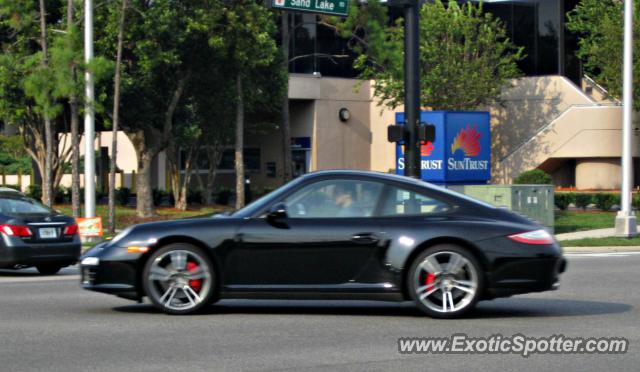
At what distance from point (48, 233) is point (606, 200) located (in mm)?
28506

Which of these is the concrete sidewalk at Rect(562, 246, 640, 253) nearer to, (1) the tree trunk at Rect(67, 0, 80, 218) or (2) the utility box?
(2) the utility box

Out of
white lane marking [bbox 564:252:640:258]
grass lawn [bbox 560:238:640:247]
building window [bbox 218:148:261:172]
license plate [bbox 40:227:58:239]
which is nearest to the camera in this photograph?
license plate [bbox 40:227:58:239]

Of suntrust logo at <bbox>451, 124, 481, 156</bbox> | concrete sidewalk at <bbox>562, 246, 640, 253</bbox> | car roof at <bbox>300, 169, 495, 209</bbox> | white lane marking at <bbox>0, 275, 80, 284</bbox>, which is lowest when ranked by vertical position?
concrete sidewalk at <bbox>562, 246, 640, 253</bbox>

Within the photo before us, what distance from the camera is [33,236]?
18.2 meters

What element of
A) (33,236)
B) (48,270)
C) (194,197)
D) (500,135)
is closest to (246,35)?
Answer: (194,197)

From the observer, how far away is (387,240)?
457 inches

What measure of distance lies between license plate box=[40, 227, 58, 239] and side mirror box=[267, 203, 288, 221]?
7.66 meters

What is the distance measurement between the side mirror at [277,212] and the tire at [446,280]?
137cm

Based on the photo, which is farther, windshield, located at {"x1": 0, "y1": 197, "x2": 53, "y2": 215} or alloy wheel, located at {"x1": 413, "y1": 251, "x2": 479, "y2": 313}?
windshield, located at {"x1": 0, "y1": 197, "x2": 53, "y2": 215}

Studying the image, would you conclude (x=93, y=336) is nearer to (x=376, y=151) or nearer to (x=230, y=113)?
(x=230, y=113)

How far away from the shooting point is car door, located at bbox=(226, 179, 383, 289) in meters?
11.6

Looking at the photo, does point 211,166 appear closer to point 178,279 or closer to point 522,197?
point 522,197

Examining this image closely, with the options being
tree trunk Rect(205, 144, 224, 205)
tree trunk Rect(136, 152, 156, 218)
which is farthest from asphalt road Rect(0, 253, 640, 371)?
tree trunk Rect(205, 144, 224, 205)

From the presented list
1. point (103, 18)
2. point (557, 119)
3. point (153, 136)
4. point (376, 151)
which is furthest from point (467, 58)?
point (103, 18)
